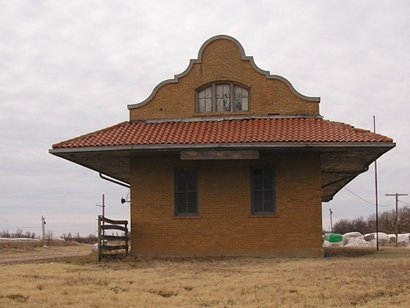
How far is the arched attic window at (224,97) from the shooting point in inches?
847

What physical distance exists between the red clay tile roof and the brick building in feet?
0.10

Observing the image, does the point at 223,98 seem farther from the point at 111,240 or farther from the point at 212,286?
the point at 212,286

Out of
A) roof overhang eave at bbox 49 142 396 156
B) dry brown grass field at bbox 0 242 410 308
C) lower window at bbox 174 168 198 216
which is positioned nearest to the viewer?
dry brown grass field at bbox 0 242 410 308

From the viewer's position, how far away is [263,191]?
20.5 meters

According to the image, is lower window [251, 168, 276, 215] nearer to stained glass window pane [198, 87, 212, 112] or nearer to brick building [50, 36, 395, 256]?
brick building [50, 36, 395, 256]

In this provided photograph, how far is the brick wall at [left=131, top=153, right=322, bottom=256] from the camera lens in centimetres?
2005

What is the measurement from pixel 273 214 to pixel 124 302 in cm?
1007

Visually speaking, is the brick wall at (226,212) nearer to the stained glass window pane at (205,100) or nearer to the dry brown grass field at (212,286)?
the stained glass window pane at (205,100)

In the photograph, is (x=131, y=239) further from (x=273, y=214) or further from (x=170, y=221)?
(x=273, y=214)

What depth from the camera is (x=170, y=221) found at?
2067 cm

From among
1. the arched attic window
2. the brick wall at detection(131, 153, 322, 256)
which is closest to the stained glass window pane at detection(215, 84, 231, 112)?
the arched attic window

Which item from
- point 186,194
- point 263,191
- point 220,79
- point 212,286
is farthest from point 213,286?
point 220,79

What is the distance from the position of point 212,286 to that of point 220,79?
10.5m

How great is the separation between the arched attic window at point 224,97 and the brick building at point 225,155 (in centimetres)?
3
